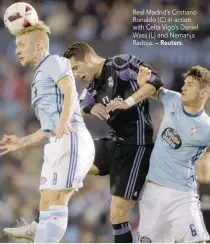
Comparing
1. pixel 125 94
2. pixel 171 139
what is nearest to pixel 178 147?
pixel 171 139

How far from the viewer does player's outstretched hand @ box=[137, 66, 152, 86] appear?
12.9ft

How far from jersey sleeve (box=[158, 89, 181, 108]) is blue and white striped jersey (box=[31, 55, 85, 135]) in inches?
26.6

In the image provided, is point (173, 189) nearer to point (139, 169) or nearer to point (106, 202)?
point (139, 169)

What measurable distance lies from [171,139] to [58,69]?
0.84 m

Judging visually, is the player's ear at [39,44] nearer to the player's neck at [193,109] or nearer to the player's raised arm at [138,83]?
the player's raised arm at [138,83]

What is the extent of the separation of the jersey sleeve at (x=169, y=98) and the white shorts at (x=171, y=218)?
478 mm

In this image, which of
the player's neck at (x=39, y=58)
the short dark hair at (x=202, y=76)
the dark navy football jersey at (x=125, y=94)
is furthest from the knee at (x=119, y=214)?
the player's neck at (x=39, y=58)

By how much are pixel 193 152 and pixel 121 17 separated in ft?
4.10

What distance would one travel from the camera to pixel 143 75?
155 inches

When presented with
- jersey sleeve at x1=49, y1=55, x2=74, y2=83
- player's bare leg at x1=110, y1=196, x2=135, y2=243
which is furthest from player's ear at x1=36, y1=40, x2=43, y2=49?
player's bare leg at x1=110, y1=196, x2=135, y2=243

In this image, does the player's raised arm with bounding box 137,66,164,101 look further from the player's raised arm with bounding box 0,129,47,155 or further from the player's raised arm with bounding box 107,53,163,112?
the player's raised arm with bounding box 0,129,47,155

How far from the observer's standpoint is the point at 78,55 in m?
4.05

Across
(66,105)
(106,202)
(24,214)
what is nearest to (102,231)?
(106,202)

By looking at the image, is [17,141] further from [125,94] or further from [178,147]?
[178,147]
